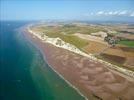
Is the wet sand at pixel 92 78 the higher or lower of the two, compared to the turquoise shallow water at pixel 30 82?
higher

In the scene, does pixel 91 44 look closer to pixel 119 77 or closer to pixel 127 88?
pixel 119 77

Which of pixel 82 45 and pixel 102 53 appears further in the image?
pixel 82 45

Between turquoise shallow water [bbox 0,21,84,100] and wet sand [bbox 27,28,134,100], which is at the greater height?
wet sand [bbox 27,28,134,100]

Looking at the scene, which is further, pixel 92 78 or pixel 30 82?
pixel 92 78

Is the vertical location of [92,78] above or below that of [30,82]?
above

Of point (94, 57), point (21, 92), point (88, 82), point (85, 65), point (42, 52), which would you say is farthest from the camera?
point (42, 52)

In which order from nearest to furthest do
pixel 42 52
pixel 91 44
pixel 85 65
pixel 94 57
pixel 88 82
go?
pixel 88 82, pixel 85 65, pixel 94 57, pixel 42 52, pixel 91 44

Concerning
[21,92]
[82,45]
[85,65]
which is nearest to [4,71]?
[21,92]
